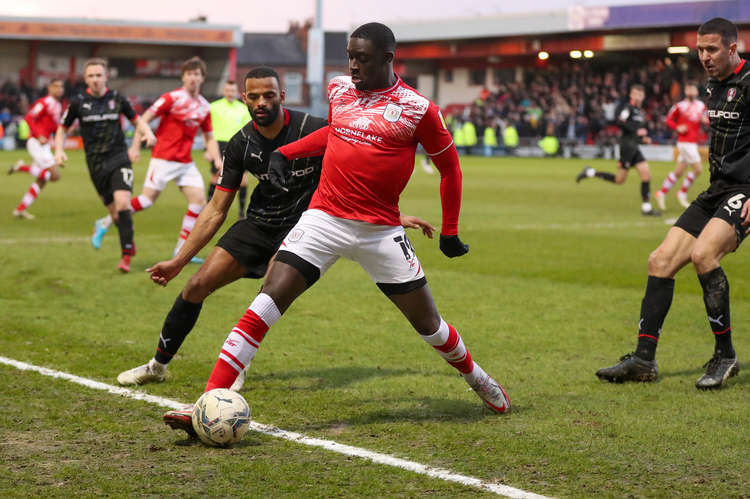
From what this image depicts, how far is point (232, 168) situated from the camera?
5.86 meters

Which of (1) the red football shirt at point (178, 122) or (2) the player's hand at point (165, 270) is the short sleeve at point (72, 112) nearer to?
(1) the red football shirt at point (178, 122)

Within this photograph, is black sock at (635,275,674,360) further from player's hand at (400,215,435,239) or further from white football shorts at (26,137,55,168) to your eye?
white football shorts at (26,137,55,168)

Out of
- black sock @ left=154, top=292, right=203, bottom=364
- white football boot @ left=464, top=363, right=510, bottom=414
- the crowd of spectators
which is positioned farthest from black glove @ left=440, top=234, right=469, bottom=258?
the crowd of spectators

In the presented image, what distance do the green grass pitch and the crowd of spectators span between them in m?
35.7

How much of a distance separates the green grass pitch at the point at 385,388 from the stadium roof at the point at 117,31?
4859 cm

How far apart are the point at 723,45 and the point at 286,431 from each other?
3.66 meters

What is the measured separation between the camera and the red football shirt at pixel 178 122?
12.2m

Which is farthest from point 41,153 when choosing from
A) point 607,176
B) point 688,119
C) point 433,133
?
point 433,133

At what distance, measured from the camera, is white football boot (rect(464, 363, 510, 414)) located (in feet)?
18.5

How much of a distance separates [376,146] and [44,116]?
13.5 metres

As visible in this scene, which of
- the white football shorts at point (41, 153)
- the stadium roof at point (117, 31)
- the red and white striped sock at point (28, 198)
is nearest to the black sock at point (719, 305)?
the red and white striped sock at point (28, 198)

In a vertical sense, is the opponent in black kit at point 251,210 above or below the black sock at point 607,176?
above

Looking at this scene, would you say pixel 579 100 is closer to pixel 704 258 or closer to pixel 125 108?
pixel 125 108

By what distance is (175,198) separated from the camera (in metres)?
22.8
